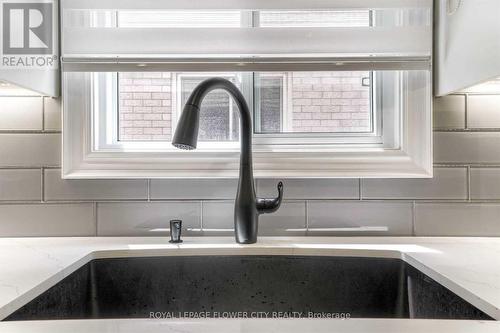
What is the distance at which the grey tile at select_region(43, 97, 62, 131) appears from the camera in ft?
3.66

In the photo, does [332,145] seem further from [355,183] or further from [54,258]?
[54,258]

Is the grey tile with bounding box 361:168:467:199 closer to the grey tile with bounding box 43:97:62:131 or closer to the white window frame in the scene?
the white window frame

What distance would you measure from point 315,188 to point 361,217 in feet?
0.52

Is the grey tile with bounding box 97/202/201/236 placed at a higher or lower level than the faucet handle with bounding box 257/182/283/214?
lower

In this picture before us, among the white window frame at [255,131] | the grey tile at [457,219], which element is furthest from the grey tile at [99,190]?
the grey tile at [457,219]

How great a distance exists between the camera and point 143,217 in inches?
43.9

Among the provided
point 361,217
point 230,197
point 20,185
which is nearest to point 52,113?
point 20,185

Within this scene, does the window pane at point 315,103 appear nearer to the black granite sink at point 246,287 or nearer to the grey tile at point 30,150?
the black granite sink at point 246,287

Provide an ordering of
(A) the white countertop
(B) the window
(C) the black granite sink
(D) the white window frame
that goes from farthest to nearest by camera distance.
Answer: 1. (D) the white window frame
2. (B) the window
3. (C) the black granite sink
4. (A) the white countertop

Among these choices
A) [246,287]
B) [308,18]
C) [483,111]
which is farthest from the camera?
[308,18]

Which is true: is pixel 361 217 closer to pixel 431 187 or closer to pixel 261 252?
pixel 431 187

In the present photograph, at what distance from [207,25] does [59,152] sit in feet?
1.91

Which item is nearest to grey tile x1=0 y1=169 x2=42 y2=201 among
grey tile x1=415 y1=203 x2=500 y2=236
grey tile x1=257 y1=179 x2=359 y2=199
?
grey tile x1=257 y1=179 x2=359 y2=199

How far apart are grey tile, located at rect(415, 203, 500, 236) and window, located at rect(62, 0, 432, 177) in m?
0.12
